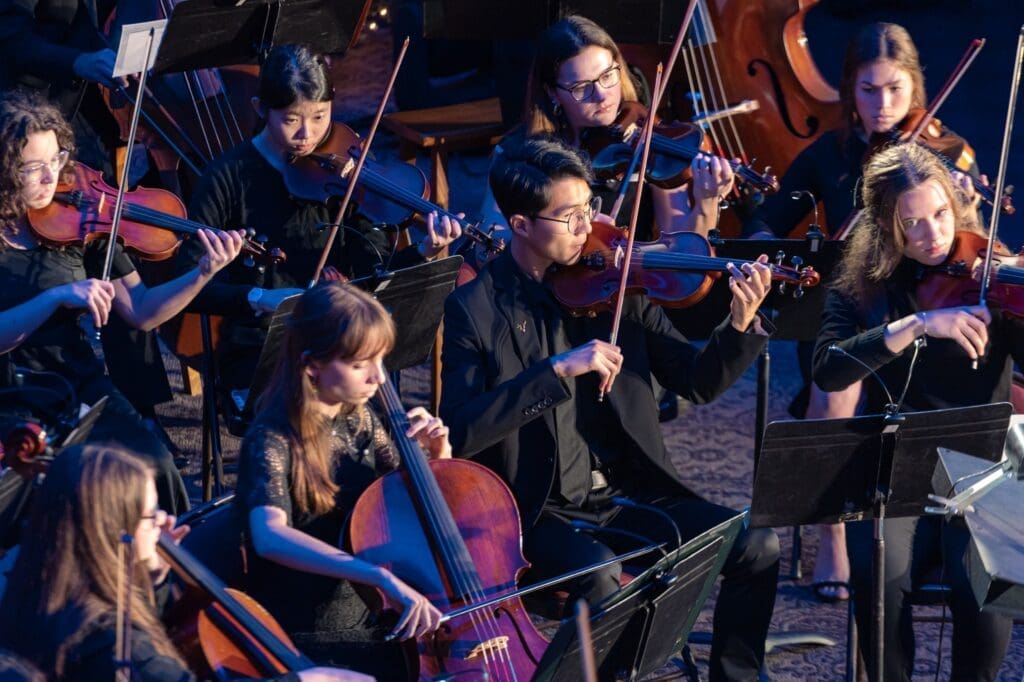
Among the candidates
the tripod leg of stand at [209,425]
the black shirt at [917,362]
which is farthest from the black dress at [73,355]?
the black shirt at [917,362]

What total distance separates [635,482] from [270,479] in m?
0.90

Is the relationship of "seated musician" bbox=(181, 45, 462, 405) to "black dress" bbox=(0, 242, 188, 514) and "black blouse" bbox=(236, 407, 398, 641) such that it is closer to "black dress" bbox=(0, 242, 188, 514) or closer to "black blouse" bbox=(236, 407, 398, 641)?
"black dress" bbox=(0, 242, 188, 514)

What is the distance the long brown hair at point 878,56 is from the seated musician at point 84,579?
235 centimetres

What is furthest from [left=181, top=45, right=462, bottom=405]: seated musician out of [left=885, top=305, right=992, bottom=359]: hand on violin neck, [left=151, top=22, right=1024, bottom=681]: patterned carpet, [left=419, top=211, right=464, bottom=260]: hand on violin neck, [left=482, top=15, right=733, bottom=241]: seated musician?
[left=885, top=305, right=992, bottom=359]: hand on violin neck

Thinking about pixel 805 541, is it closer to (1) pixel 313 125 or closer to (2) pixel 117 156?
(1) pixel 313 125

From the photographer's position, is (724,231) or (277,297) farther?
(724,231)

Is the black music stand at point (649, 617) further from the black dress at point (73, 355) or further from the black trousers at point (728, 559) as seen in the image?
the black dress at point (73, 355)

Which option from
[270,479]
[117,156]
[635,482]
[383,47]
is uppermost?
[383,47]

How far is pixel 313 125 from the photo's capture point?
11.4 feet

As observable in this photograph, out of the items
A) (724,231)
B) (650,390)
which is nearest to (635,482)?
(650,390)

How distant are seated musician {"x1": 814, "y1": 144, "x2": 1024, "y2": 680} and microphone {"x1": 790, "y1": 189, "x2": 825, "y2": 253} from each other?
0.23ft

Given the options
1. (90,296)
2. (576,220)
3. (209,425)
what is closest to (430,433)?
(576,220)

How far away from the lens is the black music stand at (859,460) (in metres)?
2.57

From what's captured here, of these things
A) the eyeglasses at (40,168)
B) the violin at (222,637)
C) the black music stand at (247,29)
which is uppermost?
the black music stand at (247,29)
